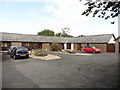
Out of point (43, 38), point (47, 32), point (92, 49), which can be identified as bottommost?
point (92, 49)

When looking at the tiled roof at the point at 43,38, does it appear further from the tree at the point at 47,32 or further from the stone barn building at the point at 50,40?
the tree at the point at 47,32

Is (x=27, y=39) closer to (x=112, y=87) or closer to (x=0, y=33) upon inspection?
(x=0, y=33)

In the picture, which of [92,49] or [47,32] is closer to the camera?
[92,49]

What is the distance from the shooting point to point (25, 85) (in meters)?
9.24

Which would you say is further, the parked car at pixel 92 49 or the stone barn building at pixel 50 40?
the stone barn building at pixel 50 40

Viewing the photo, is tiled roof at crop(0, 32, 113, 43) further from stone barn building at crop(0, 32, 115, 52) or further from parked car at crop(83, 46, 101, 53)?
parked car at crop(83, 46, 101, 53)

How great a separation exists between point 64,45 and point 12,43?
18.3m

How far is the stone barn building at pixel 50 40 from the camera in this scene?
4531 centimetres

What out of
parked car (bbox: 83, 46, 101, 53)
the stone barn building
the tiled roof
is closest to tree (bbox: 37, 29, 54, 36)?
the stone barn building

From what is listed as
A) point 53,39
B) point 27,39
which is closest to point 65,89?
point 27,39

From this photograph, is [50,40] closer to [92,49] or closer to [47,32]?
[92,49]

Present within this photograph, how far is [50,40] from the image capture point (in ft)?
183

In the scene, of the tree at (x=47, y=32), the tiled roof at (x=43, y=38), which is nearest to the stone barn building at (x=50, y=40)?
the tiled roof at (x=43, y=38)

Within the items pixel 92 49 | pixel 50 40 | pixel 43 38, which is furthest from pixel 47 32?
pixel 92 49
